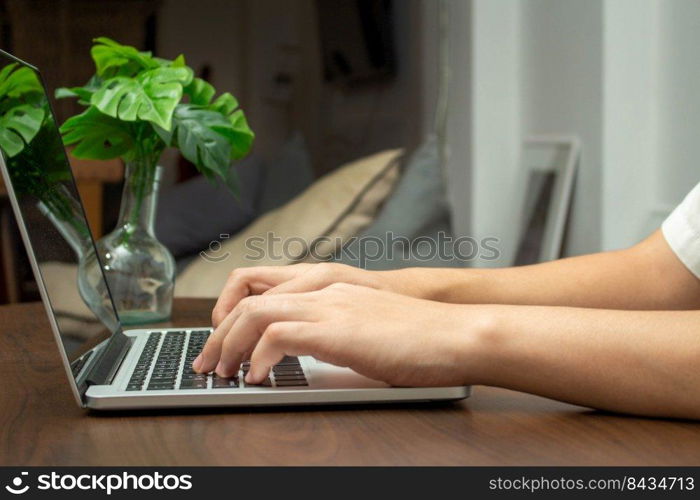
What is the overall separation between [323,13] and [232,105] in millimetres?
2522

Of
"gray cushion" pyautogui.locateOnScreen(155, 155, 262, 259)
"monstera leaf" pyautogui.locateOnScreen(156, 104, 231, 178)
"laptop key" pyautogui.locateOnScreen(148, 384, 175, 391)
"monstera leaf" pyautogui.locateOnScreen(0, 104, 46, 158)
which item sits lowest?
"gray cushion" pyautogui.locateOnScreen(155, 155, 262, 259)

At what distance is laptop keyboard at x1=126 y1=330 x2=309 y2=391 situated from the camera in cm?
68

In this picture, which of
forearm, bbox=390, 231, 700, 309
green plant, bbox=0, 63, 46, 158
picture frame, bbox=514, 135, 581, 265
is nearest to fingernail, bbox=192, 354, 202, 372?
green plant, bbox=0, 63, 46, 158

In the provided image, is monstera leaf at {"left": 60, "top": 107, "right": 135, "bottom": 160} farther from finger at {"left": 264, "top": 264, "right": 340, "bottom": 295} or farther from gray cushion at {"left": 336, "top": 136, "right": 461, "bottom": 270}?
gray cushion at {"left": 336, "top": 136, "right": 461, "bottom": 270}

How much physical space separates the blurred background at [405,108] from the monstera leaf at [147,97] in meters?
1.19

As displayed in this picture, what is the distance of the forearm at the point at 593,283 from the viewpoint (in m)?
0.98

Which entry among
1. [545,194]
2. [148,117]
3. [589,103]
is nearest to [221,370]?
[148,117]

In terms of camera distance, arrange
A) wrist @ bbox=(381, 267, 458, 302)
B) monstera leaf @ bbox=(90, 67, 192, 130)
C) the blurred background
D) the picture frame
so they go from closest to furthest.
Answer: wrist @ bbox=(381, 267, 458, 302)
monstera leaf @ bbox=(90, 67, 192, 130)
the blurred background
the picture frame

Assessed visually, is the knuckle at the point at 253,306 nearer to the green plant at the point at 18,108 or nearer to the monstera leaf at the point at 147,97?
the green plant at the point at 18,108

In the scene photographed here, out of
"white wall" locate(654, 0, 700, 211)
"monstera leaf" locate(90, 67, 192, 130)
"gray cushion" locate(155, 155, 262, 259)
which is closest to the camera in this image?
"monstera leaf" locate(90, 67, 192, 130)

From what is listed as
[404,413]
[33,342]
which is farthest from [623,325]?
[33,342]

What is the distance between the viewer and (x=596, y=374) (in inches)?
24.6

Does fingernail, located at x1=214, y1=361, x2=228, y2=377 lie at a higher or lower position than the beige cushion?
higher

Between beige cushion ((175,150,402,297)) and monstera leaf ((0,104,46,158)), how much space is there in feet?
5.21
